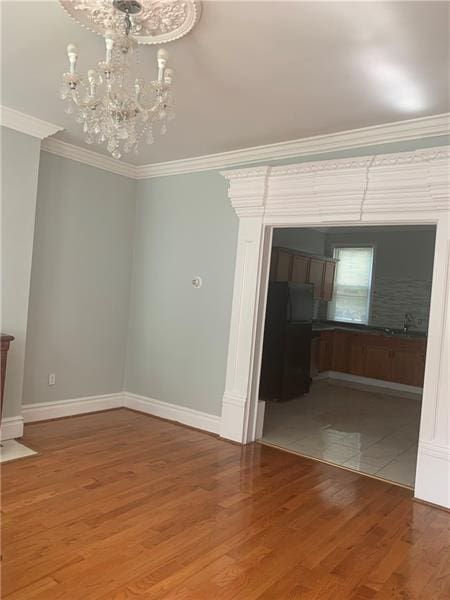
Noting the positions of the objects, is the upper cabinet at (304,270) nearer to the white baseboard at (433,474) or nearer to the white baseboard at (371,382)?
the white baseboard at (371,382)

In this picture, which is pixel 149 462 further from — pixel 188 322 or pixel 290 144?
pixel 290 144

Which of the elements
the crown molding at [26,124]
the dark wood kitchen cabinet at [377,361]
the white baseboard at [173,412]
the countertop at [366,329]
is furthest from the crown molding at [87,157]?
the dark wood kitchen cabinet at [377,361]

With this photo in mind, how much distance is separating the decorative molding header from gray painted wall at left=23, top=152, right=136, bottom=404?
4.78 ft

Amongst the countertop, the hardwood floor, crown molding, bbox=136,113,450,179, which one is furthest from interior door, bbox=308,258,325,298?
the hardwood floor

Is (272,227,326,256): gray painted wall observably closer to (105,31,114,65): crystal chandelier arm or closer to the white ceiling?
Answer: the white ceiling

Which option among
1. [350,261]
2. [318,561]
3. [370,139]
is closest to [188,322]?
[370,139]

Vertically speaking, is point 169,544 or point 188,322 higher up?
point 188,322

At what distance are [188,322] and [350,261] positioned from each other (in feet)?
15.0

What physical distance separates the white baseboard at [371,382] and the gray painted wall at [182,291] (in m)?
3.67

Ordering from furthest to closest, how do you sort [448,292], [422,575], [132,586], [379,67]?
[448,292], [379,67], [422,575], [132,586]

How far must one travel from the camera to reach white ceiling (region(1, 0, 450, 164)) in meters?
2.16

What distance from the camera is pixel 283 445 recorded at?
13.9 ft

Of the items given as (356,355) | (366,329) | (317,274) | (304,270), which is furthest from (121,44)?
(366,329)

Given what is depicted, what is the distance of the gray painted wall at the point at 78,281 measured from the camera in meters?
4.36
